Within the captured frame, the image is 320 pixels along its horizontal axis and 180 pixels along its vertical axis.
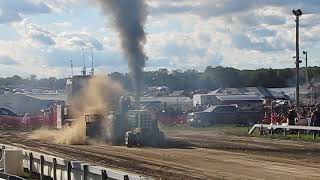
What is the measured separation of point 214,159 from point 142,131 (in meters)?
8.20

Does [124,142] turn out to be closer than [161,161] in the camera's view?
No

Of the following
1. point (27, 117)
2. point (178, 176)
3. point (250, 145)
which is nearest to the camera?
point (178, 176)

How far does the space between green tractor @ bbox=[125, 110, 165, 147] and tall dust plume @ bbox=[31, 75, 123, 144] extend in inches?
79.2

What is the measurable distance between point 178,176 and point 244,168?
105 inches

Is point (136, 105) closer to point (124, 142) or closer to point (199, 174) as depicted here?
point (124, 142)

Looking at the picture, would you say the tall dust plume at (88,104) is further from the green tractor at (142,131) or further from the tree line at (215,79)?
the tree line at (215,79)

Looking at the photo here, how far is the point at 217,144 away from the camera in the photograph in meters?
30.9

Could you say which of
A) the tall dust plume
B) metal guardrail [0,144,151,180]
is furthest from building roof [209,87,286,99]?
metal guardrail [0,144,151,180]

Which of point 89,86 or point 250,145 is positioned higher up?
point 89,86

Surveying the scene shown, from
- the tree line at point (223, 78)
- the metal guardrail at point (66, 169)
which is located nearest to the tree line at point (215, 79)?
the tree line at point (223, 78)

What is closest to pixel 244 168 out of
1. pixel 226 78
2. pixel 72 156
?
pixel 72 156

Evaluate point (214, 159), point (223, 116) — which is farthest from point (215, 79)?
point (214, 159)

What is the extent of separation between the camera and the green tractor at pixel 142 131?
1190 inches

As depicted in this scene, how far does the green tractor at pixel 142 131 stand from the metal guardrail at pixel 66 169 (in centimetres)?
1017
